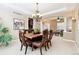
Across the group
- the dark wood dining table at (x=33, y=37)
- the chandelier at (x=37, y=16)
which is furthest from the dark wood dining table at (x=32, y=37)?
the chandelier at (x=37, y=16)

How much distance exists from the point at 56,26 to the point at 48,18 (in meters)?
0.26

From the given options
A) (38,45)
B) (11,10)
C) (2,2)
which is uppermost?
(2,2)

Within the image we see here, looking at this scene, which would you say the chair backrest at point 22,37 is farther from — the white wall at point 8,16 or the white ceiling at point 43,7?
the white ceiling at point 43,7

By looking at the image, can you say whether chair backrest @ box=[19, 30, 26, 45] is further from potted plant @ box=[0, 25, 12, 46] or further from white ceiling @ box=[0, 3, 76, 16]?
white ceiling @ box=[0, 3, 76, 16]

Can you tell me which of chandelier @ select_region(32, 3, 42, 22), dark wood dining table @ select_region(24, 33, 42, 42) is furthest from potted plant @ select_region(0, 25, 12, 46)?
chandelier @ select_region(32, 3, 42, 22)

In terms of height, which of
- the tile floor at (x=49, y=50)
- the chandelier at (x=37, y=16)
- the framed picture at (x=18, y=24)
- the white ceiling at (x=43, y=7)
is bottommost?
the tile floor at (x=49, y=50)

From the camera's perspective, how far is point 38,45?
2512 mm

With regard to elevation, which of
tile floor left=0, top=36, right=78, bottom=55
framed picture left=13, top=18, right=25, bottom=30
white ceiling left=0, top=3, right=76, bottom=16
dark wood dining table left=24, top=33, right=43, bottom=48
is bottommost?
tile floor left=0, top=36, right=78, bottom=55

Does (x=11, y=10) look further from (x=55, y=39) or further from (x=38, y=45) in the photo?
(x=55, y=39)

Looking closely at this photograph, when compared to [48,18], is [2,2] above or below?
above

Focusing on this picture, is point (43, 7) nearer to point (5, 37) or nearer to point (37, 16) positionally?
point (37, 16)

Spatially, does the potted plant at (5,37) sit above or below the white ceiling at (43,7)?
below

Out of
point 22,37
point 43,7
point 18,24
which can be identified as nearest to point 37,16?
point 43,7

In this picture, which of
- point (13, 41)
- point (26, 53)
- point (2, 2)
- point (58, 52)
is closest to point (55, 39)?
point (58, 52)
